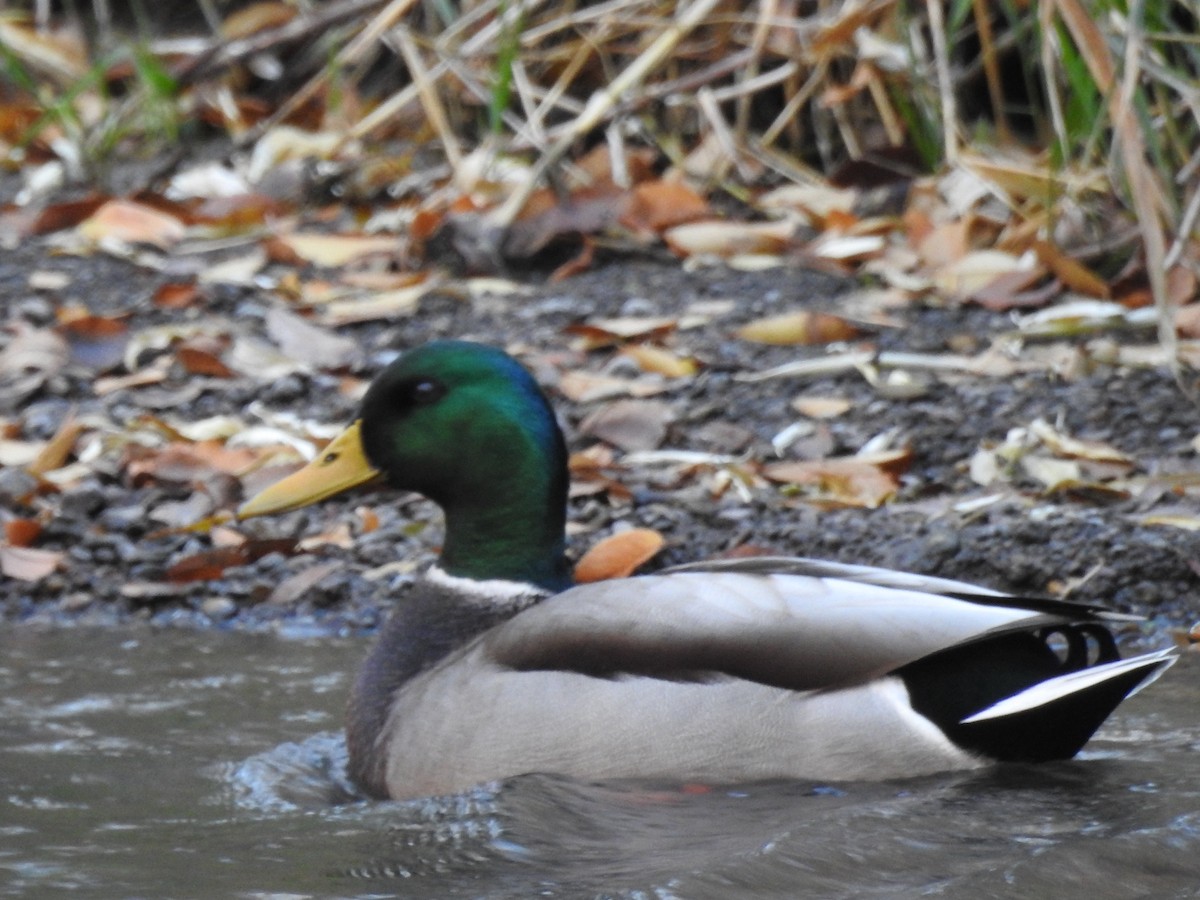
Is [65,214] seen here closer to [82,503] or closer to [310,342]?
[310,342]

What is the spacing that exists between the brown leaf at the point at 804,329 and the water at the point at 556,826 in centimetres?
200

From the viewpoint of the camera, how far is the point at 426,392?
12.7ft

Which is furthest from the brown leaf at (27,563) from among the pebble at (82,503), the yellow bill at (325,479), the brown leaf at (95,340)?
the brown leaf at (95,340)

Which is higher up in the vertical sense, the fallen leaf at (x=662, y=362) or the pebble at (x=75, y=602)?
the fallen leaf at (x=662, y=362)

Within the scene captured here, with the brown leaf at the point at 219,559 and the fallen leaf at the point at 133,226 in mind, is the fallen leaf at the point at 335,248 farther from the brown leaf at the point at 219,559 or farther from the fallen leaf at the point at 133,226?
the brown leaf at the point at 219,559

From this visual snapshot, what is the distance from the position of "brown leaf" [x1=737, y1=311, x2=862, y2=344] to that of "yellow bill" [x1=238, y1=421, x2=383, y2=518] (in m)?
2.08

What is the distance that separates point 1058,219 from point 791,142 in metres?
1.46

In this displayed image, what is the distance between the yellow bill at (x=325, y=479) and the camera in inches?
154

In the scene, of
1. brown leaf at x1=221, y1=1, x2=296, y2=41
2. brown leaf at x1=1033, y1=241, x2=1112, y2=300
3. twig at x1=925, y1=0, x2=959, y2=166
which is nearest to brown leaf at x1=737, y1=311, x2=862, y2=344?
brown leaf at x1=1033, y1=241, x2=1112, y2=300

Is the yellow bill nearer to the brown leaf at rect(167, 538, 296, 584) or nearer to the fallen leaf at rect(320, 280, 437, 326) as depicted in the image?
the brown leaf at rect(167, 538, 296, 584)

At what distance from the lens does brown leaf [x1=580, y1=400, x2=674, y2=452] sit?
5164 millimetres

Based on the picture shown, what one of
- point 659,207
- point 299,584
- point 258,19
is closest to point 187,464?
point 299,584

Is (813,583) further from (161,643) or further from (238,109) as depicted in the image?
(238,109)

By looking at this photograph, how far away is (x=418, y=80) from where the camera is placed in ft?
22.7
